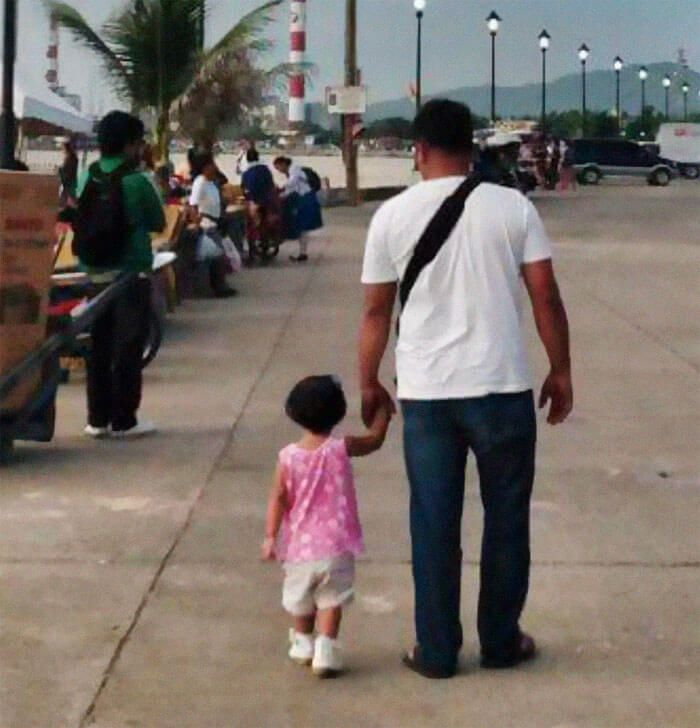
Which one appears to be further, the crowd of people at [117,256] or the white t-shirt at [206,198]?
the white t-shirt at [206,198]

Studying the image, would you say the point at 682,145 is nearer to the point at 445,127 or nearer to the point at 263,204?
the point at 263,204

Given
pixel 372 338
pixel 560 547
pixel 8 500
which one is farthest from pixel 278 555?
pixel 8 500

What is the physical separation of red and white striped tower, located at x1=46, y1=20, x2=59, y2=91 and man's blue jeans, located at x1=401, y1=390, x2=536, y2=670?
23548 mm

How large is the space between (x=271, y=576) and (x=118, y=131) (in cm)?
344

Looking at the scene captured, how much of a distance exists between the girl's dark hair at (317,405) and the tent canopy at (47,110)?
1653cm

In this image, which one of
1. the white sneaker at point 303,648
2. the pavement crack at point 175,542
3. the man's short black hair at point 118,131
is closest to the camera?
the pavement crack at point 175,542

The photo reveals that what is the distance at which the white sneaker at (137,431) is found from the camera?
948cm

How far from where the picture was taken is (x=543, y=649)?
5668 mm

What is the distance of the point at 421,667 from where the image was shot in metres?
5.39

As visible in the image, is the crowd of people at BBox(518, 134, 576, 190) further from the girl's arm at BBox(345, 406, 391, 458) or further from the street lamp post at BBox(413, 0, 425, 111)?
the girl's arm at BBox(345, 406, 391, 458)

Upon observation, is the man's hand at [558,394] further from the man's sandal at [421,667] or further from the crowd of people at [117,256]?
the crowd of people at [117,256]

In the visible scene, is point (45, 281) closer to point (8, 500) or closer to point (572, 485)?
point (8, 500)

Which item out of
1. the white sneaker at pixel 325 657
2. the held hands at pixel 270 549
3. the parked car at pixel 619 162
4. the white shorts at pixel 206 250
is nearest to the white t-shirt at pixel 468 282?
the held hands at pixel 270 549

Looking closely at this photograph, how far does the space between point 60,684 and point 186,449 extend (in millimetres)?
3913
